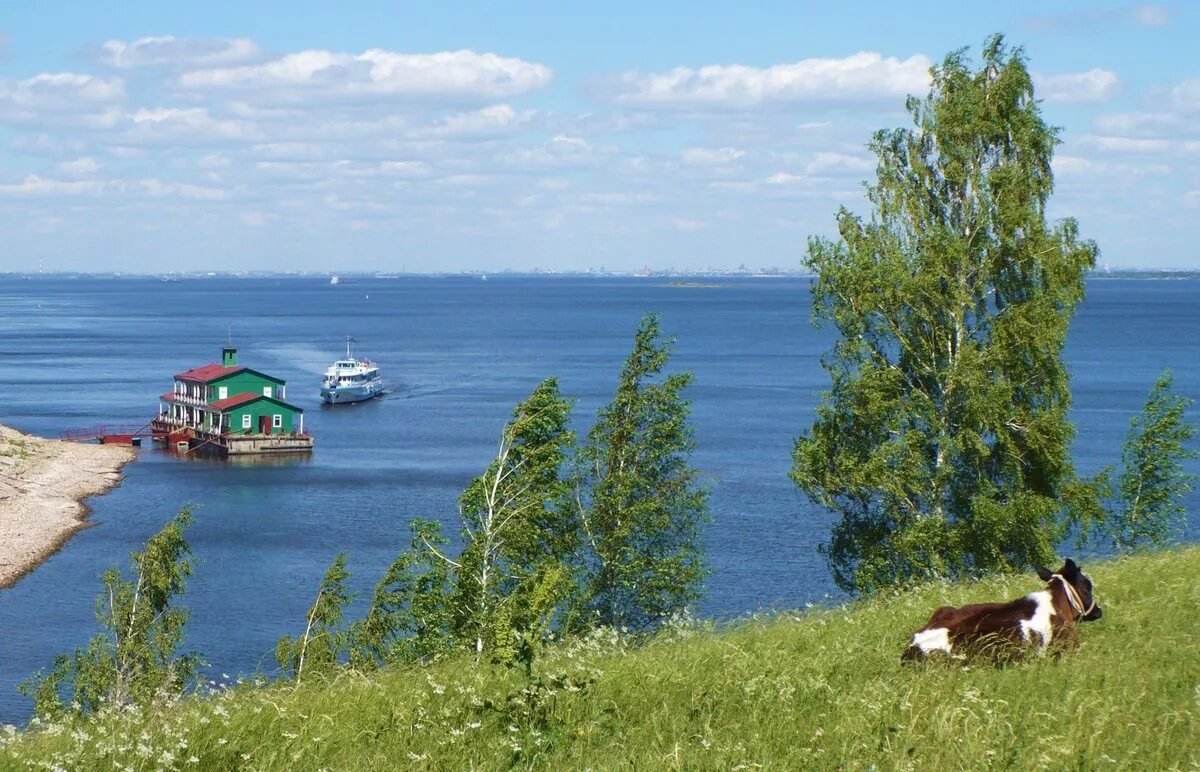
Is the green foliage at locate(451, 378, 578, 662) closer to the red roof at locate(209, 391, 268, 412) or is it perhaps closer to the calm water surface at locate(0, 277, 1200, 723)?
the calm water surface at locate(0, 277, 1200, 723)

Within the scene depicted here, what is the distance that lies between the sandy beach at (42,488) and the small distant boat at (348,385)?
25862 mm

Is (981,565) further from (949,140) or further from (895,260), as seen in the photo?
(949,140)

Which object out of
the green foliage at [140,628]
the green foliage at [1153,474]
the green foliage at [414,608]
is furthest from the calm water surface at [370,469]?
the green foliage at [1153,474]

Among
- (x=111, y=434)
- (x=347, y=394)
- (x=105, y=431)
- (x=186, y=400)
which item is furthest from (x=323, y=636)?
(x=347, y=394)

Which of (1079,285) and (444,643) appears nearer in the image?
(444,643)

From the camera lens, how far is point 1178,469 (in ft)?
108

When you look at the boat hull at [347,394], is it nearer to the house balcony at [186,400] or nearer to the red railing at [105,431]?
the house balcony at [186,400]

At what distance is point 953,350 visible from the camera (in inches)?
980

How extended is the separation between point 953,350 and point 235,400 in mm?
78247

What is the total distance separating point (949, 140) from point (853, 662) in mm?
18699

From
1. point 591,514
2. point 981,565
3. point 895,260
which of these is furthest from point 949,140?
point 591,514

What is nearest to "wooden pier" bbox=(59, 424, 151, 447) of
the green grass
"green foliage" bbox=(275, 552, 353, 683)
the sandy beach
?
the sandy beach

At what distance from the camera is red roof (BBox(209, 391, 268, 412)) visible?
94.1 meters

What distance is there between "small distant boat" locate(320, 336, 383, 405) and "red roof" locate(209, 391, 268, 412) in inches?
806
